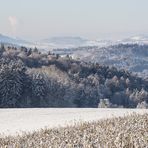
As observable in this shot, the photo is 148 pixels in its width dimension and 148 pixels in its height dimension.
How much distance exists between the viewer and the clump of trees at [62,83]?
72.6 m

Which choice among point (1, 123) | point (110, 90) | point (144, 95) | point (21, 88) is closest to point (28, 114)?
point (1, 123)

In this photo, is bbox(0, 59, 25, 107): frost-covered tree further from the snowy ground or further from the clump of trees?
the snowy ground

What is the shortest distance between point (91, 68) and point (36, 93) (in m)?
56.2

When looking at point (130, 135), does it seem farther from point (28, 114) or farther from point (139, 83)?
point (139, 83)

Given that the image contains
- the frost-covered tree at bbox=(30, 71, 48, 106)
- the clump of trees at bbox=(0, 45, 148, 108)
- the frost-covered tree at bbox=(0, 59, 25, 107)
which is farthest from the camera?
the frost-covered tree at bbox=(30, 71, 48, 106)

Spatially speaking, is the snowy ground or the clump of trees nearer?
the snowy ground

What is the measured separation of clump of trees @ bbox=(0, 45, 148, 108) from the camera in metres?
72.6

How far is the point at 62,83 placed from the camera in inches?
3809

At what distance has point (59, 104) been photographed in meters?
85.4

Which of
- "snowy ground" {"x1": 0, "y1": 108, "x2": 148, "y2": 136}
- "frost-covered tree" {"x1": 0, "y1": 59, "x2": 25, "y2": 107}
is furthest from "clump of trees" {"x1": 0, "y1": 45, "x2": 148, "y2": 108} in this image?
"snowy ground" {"x1": 0, "y1": 108, "x2": 148, "y2": 136}

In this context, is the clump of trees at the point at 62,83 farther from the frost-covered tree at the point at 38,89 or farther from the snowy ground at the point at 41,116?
the snowy ground at the point at 41,116

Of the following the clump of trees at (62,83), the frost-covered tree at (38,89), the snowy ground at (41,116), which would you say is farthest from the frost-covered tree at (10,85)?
the snowy ground at (41,116)

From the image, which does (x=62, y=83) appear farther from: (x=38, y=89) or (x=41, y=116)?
(x=41, y=116)

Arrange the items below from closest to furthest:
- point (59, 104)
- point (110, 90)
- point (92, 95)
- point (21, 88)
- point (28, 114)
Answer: point (28, 114) < point (21, 88) < point (59, 104) < point (92, 95) < point (110, 90)
